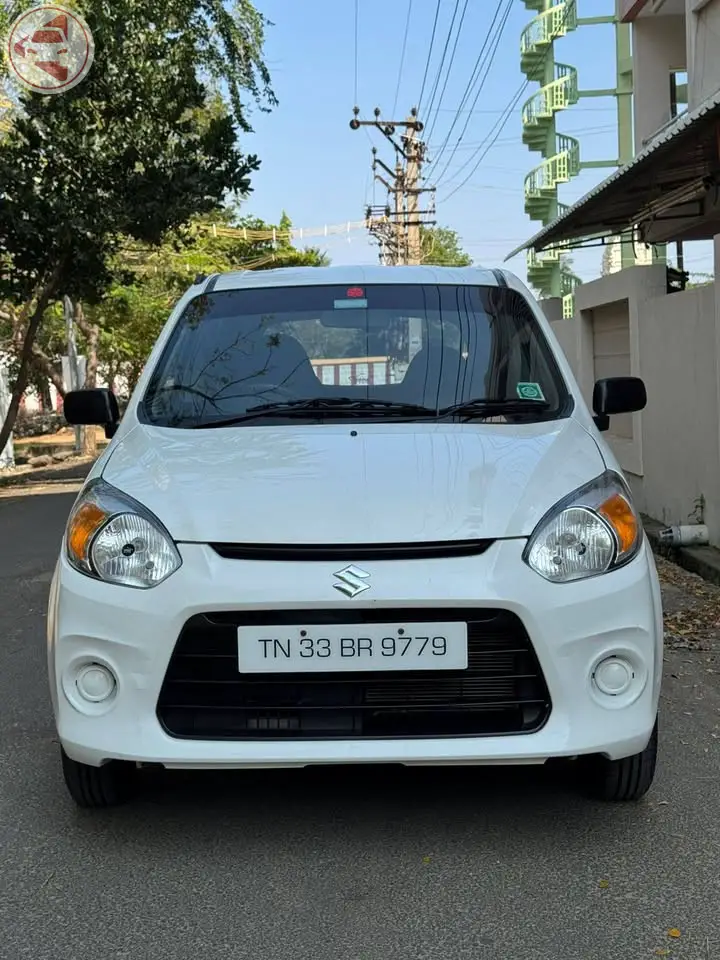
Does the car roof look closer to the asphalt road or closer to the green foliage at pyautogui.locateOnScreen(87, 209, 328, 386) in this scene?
the asphalt road

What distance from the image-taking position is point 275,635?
2.96 metres

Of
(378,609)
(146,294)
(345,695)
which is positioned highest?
(146,294)

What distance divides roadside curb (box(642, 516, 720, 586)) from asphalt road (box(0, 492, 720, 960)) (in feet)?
10.6

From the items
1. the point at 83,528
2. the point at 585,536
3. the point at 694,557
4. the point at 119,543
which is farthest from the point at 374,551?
the point at 694,557

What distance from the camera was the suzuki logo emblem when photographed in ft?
9.60

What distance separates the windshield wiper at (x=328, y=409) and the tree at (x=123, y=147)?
11097 millimetres

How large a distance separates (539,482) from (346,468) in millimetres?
566

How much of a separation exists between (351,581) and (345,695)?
13.4 inches

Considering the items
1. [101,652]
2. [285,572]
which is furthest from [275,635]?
[101,652]

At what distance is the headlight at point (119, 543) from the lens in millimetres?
3043

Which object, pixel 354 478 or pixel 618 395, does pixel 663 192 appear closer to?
pixel 618 395

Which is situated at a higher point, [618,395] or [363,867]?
[618,395]

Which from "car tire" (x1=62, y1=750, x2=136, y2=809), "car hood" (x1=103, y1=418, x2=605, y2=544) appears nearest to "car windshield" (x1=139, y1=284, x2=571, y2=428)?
"car hood" (x1=103, y1=418, x2=605, y2=544)

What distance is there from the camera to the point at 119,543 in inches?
122
